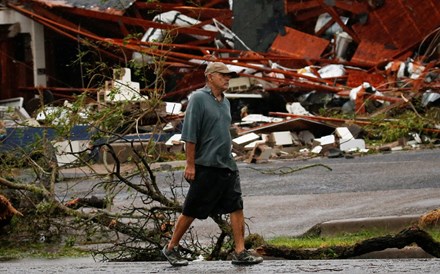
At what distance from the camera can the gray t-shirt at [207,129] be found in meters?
8.52

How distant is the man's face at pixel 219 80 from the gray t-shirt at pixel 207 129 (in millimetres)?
84

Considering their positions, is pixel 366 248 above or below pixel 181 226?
below

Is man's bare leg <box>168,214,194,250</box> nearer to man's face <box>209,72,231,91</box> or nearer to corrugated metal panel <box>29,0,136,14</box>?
man's face <box>209,72,231,91</box>

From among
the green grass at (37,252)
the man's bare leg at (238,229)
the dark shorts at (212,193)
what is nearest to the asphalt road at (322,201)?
the man's bare leg at (238,229)

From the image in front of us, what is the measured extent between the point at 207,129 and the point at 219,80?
1.19ft

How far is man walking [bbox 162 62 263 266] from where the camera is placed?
28.0 ft

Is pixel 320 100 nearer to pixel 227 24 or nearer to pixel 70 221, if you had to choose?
pixel 227 24

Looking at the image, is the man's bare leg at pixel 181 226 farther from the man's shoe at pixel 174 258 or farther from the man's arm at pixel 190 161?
the man's arm at pixel 190 161

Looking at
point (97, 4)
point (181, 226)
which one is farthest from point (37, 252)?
point (97, 4)

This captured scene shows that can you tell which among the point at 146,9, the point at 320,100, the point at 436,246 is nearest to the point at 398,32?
the point at 320,100

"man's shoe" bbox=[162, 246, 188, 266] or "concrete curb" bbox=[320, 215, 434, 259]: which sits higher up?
"man's shoe" bbox=[162, 246, 188, 266]

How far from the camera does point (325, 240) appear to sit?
36.3 feet

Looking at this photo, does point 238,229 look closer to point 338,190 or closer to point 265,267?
point 265,267

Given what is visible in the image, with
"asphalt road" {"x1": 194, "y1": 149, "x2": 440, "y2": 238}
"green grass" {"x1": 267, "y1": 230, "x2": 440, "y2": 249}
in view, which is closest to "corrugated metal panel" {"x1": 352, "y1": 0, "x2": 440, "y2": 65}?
"asphalt road" {"x1": 194, "y1": 149, "x2": 440, "y2": 238}
